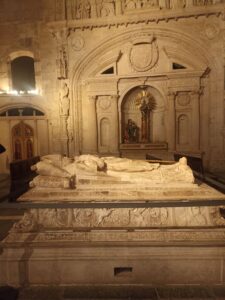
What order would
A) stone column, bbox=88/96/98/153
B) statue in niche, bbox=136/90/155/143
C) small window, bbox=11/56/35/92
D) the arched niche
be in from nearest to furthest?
stone column, bbox=88/96/98/153 → statue in niche, bbox=136/90/155/143 → the arched niche → small window, bbox=11/56/35/92

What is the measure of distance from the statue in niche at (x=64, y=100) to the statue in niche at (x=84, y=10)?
261 centimetres

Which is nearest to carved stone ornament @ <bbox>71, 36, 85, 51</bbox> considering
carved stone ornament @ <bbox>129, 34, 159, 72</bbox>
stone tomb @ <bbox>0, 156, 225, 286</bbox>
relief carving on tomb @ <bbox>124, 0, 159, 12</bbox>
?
carved stone ornament @ <bbox>129, 34, 159, 72</bbox>

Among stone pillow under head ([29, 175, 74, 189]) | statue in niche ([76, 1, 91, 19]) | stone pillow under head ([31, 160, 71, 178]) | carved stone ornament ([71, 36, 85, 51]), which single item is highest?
statue in niche ([76, 1, 91, 19])

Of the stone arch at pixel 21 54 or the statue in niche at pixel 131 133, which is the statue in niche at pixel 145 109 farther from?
the stone arch at pixel 21 54

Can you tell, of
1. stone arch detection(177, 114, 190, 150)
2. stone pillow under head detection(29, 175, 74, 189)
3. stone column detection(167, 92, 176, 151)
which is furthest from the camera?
stone arch detection(177, 114, 190, 150)

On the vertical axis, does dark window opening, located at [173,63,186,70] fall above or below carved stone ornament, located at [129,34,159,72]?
below

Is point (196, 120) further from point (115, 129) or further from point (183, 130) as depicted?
point (115, 129)

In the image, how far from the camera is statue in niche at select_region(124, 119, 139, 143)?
33.3 ft

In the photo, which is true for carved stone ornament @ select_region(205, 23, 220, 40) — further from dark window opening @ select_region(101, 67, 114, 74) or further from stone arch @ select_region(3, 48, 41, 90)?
stone arch @ select_region(3, 48, 41, 90)

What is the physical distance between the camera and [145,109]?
9.98 m

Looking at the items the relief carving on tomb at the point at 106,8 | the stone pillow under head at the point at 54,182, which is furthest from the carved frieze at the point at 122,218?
the relief carving on tomb at the point at 106,8

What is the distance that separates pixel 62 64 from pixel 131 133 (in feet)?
12.4

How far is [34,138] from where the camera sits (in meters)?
10.4

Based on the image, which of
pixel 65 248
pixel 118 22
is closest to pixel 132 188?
pixel 65 248
